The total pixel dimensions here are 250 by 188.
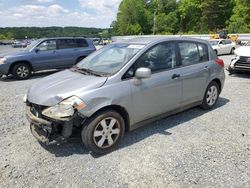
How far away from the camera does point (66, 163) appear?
148 inches

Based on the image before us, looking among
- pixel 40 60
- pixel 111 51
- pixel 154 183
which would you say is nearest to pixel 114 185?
pixel 154 183

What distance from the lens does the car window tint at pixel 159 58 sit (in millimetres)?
4398

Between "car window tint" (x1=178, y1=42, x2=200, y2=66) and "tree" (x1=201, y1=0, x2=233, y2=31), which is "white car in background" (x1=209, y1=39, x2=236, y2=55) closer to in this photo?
"car window tint" (x1=178, y1=42, x2=200, y2=66)

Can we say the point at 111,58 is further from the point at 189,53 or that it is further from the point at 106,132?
the point at 189,53

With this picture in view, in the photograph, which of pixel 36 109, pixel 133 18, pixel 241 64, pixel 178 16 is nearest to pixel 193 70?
pixel 36 109

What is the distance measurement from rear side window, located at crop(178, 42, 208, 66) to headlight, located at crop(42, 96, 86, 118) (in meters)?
2.35

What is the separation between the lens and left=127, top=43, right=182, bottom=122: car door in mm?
4262

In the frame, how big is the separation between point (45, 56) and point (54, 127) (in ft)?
26.0

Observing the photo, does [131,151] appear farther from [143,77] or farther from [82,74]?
[82,74]

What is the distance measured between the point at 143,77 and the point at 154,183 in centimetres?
160

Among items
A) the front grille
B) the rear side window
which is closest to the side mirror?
the rear side window

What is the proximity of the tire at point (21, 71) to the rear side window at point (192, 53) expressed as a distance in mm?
7502

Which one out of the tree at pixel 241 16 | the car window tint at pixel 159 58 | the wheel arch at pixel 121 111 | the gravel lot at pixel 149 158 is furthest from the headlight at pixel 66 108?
the tree at pixel 241 16

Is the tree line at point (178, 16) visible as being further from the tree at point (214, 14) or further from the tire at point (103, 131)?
the tire at point (103, 131)
